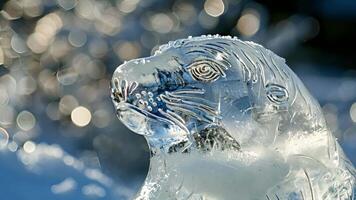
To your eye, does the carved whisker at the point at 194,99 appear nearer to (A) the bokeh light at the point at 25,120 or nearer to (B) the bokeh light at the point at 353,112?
(A) the bokeh light at the point at 25,120

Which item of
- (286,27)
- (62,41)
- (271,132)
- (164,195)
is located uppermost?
(271,132)

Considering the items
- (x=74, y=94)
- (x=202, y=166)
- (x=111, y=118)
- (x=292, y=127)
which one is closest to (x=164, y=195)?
(x=202, y=166)

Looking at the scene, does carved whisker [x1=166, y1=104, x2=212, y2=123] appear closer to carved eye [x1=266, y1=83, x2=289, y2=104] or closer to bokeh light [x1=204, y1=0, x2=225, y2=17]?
carved eye [x1=266, y1=83, x2=289, y2=104]

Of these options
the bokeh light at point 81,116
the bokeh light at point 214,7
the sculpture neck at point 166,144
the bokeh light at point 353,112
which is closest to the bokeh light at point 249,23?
the bokeh light at point 214,7

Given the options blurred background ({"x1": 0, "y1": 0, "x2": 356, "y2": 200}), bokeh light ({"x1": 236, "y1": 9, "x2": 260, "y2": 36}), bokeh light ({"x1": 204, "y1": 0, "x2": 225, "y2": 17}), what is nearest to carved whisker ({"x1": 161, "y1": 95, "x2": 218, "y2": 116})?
blurred background ({"x1": 0, "y1": 0, "x2": 356, "y2": 200})

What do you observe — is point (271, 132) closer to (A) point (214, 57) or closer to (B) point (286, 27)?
(A) point (214, 57)
